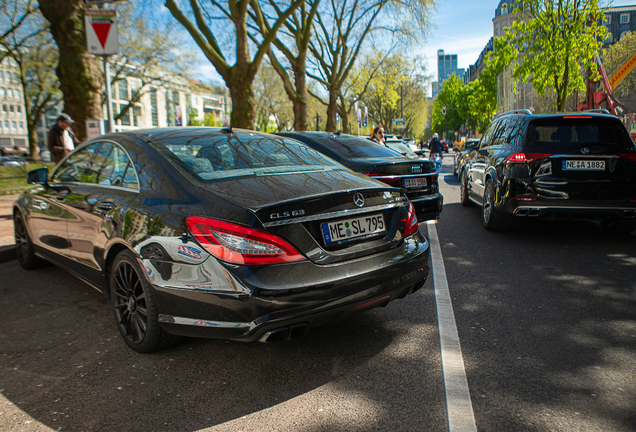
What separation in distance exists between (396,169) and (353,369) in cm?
390

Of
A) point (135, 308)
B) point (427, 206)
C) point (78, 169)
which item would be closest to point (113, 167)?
point (78, 169)

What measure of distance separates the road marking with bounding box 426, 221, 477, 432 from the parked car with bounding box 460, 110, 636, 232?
2298 mm

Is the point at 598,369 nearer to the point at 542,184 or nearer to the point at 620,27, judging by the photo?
the point at 542,184

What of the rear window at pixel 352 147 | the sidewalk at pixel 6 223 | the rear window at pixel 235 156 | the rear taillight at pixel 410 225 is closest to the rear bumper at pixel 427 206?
the rear window at pixel 352 147

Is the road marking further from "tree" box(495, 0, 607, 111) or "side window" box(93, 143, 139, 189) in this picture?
"tree" box(495, 0, 607, 111)

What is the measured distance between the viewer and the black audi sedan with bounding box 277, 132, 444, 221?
646 centimetres

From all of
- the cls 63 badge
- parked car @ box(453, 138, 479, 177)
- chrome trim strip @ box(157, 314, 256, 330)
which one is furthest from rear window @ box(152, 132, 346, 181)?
parked car @ box(453, 138, 479, 177)

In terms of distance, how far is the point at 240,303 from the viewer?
2660 millimetres

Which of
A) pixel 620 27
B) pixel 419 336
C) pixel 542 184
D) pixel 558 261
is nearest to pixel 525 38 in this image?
pixel 542 184

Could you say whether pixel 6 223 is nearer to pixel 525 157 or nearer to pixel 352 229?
pixel 352 229

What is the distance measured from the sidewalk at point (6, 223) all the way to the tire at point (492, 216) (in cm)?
662

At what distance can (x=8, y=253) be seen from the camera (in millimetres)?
6188

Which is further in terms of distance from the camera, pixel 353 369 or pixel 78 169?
pixel 78 169

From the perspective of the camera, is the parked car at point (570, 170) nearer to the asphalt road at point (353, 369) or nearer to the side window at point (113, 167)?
the asphalt road at point (353, 369)
